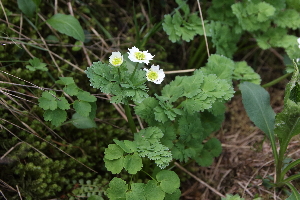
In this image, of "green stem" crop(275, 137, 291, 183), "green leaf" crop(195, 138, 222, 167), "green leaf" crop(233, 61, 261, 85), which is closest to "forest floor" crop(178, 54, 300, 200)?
"green stem" crop(275, 137, 291, 183)

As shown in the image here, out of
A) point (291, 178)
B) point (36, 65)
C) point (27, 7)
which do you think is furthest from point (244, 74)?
point (27, 7)

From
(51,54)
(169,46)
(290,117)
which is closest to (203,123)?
(290,117)

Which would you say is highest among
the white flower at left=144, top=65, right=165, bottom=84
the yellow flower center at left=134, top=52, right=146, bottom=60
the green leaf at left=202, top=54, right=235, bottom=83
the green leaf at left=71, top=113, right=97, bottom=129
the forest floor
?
the yellow flower center at left=134, top=52, right=146, bottom=60

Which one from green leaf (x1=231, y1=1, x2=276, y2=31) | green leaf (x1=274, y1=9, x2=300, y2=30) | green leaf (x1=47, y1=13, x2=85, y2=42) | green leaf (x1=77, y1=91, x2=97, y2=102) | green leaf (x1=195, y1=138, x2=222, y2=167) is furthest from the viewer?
green leaf (x1=274, y1=9, x2=300, y2=30)

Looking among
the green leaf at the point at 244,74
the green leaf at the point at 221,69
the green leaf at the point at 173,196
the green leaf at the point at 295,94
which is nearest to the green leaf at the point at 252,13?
the green leaf at the point at 244,74

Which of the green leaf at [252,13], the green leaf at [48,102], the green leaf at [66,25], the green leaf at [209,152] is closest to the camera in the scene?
the green leaf at [48,102]

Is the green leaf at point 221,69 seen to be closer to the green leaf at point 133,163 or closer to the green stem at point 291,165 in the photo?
the green stem at point 291,165

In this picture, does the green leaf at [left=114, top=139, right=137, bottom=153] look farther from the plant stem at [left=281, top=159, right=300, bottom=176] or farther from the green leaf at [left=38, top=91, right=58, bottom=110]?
the plant stem at [left=281, top=159, right=300, bottom=176]
